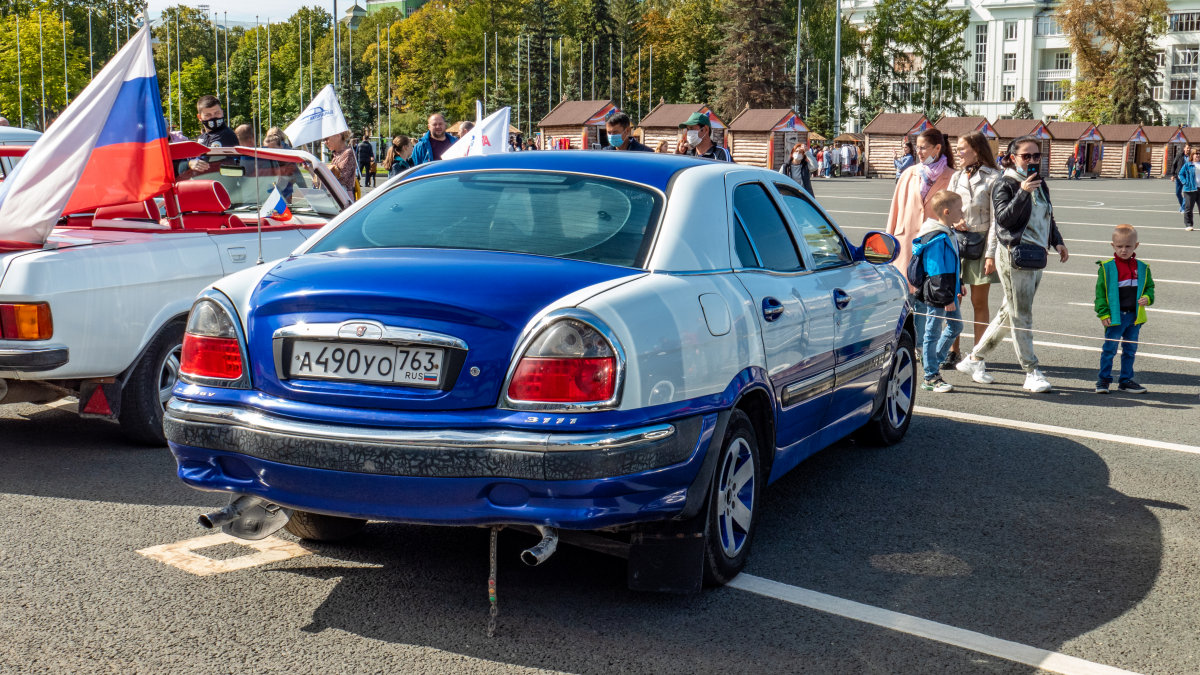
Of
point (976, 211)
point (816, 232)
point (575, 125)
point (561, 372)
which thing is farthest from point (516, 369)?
point (575, 125)

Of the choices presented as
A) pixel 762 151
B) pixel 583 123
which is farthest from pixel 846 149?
pixel 583 123

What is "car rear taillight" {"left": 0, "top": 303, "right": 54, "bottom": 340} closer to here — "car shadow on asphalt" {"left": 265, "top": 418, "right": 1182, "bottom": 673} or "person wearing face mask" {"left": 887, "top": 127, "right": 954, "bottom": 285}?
"car shadow on asphalt" {"left": 265, "top": 418, "right": 1182, "bottom": 673}

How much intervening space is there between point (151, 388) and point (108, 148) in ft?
4.40

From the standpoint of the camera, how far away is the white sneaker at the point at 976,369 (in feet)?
30.9

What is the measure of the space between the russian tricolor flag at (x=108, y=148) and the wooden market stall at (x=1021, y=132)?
243 feet

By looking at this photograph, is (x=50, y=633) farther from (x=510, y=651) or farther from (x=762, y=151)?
(x=762, y=151)

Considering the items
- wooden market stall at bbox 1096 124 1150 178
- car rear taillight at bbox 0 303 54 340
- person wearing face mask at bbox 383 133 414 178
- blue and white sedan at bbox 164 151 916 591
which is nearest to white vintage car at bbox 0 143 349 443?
car rear taillight at bbox 0 303 54 340

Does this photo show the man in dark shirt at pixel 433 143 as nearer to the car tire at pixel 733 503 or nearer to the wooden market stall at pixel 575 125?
the car tire at pixel 733 503

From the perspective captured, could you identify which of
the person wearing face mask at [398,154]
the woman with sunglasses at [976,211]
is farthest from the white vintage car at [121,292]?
the person wearing face mask at [398,154]

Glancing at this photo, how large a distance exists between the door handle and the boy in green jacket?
16.4ft

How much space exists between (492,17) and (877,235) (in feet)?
414

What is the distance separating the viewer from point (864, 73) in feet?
449

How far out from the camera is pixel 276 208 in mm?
8250

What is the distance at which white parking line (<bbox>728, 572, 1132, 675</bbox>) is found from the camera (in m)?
3.96
